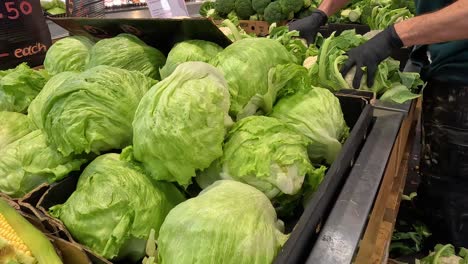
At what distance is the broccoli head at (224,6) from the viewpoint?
196 inches

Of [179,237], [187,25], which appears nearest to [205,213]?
[179,237]

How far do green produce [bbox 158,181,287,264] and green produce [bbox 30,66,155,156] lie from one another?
381mm

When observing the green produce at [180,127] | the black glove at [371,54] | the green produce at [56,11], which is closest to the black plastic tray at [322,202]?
the green produce at [180,127]

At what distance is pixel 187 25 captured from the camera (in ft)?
5.34

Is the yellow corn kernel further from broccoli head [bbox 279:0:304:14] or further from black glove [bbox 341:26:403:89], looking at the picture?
broccoli head [bbox 279:0:304:14]

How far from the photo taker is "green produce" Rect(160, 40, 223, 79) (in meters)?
1.58

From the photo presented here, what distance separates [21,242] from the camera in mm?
968

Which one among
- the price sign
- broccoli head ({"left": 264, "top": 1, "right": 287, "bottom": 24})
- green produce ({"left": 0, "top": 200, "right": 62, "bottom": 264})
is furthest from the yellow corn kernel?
broccoli head ({"left": 264, "top": 1, "right": 287, "bottom": 24})

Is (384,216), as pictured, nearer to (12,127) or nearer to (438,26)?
(438,26)

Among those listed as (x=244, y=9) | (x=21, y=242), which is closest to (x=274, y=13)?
(x=244, y=9)

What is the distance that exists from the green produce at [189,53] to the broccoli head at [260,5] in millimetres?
3250

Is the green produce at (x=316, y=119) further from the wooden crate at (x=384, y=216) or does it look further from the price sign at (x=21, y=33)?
the price sign at (x=21, y=33)

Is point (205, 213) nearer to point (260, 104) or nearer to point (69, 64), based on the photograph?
point (260, 104)

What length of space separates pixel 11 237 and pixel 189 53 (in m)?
0.94
